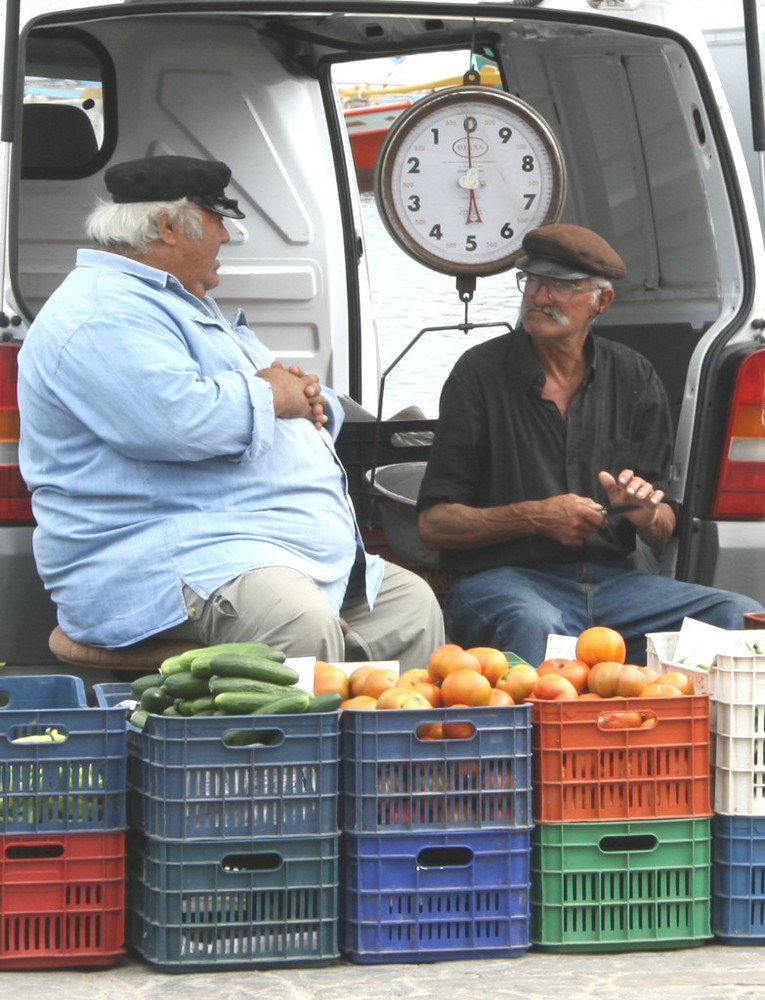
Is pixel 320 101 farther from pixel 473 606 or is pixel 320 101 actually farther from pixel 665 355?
pixel 473 606

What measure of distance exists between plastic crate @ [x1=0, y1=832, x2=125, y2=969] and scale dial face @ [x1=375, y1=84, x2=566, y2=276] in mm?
2595

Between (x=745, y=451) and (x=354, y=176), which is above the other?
(x=354, y=176)

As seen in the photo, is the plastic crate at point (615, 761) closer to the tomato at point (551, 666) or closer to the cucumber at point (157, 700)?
the tomato at point (551, 666)

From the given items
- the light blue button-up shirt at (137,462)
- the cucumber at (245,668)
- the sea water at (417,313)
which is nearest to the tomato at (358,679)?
the cucumber at (245,668)

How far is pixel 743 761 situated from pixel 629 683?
27 cm

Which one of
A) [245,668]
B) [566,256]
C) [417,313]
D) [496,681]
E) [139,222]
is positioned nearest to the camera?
[245,668]

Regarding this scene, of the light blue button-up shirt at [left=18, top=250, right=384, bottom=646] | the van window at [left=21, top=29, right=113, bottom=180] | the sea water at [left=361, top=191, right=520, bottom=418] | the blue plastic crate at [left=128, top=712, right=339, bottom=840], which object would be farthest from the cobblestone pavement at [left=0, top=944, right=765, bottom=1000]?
the sea water at [left=361, top=191, right=520, bottom=418]

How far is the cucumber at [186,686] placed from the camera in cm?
357

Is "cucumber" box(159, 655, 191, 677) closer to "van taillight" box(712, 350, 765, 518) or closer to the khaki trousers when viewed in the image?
the khaki trousers

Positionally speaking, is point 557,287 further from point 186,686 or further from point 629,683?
point 186,686

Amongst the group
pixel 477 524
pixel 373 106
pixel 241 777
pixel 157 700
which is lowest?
pixel 241 777

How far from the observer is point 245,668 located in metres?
3.56

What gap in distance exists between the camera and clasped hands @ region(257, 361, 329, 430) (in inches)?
181

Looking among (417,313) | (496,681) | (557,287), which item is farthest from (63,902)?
(417,313)
